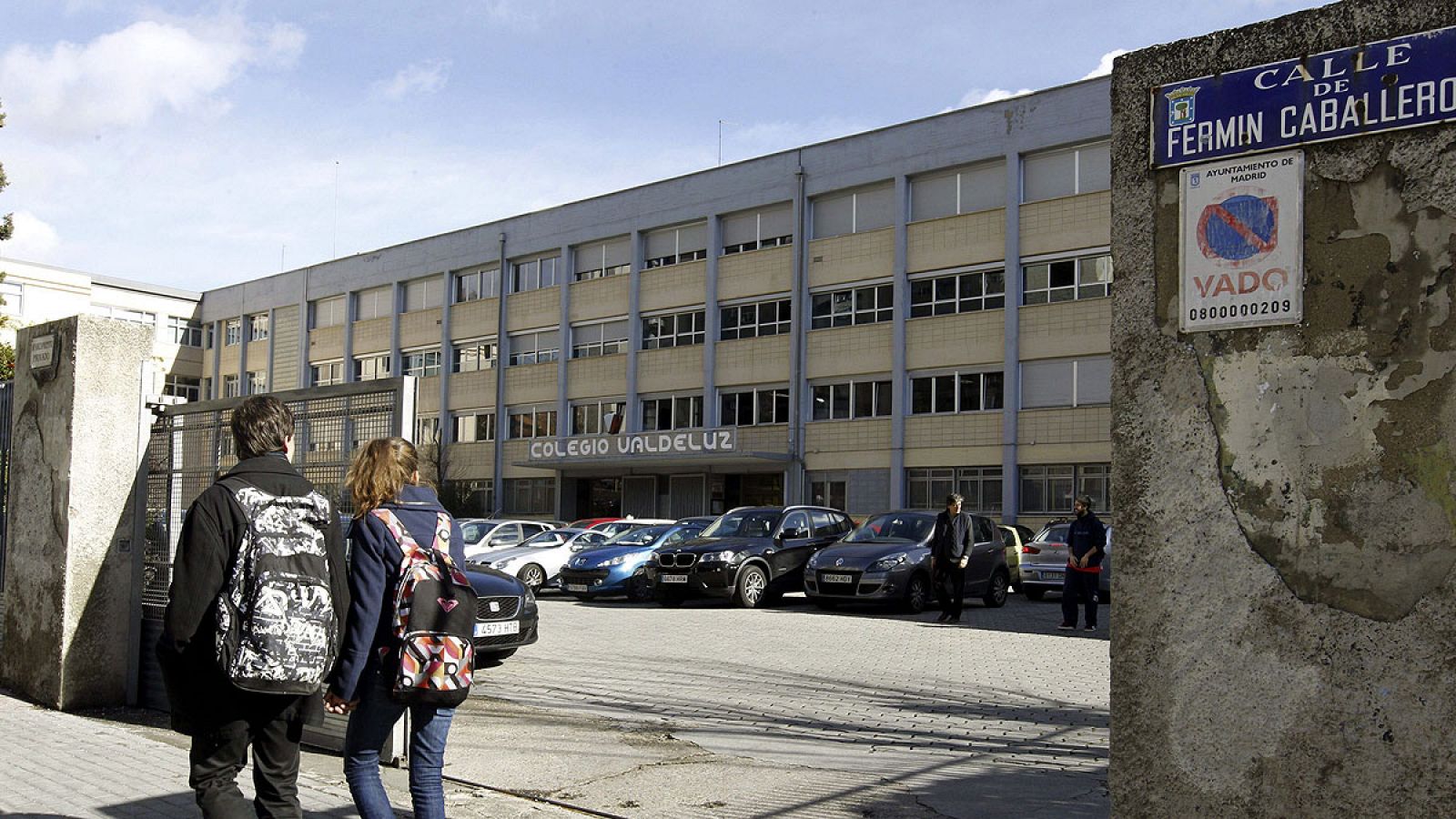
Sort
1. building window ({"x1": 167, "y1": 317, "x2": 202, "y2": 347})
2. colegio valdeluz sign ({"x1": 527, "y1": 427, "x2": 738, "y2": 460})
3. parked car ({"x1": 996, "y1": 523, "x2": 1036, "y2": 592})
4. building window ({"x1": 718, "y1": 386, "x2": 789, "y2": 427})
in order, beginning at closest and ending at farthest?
parked car ({"x1": 996, "y1": 523, "x2": 1036, "y2": 592})
colegio valdeluz sign ({"x1": 527, "y1": 427, "x2": 738, "y2": 460})
building window ({"x1": 718, "y1": 386, "x2": 789, "y2": 427})
building window ({"x1": 167, "y1": 317, "x2": 202, "y2": 347})

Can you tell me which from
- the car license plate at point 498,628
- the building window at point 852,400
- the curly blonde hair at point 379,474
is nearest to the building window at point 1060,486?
the building window at point 852,400

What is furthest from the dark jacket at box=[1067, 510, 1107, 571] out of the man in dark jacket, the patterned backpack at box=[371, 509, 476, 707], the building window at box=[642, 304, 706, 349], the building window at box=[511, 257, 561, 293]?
the building window at box=[511, 257, 561, 293]

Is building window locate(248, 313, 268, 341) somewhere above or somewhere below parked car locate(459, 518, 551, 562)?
above

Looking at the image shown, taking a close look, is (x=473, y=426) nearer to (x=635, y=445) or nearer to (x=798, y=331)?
(x=635, y=445)

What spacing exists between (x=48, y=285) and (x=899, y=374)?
51418 mm

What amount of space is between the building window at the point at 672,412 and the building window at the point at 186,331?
35753 millimetres

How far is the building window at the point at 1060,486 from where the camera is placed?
115ft

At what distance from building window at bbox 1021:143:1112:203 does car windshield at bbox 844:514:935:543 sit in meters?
17.5

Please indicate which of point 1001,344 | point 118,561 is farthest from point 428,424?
point 118,561

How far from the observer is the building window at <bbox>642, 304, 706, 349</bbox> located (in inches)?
1769

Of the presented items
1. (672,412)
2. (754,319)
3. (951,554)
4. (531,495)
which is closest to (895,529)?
(951,554)

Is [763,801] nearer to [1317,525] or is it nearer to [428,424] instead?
[1317,525]

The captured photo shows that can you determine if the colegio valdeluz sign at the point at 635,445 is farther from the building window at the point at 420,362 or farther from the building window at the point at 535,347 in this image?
the building window at the point at 420,362

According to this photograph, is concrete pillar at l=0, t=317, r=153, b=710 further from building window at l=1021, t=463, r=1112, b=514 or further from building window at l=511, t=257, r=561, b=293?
building window at l=511, t=257, r=561, b=293
